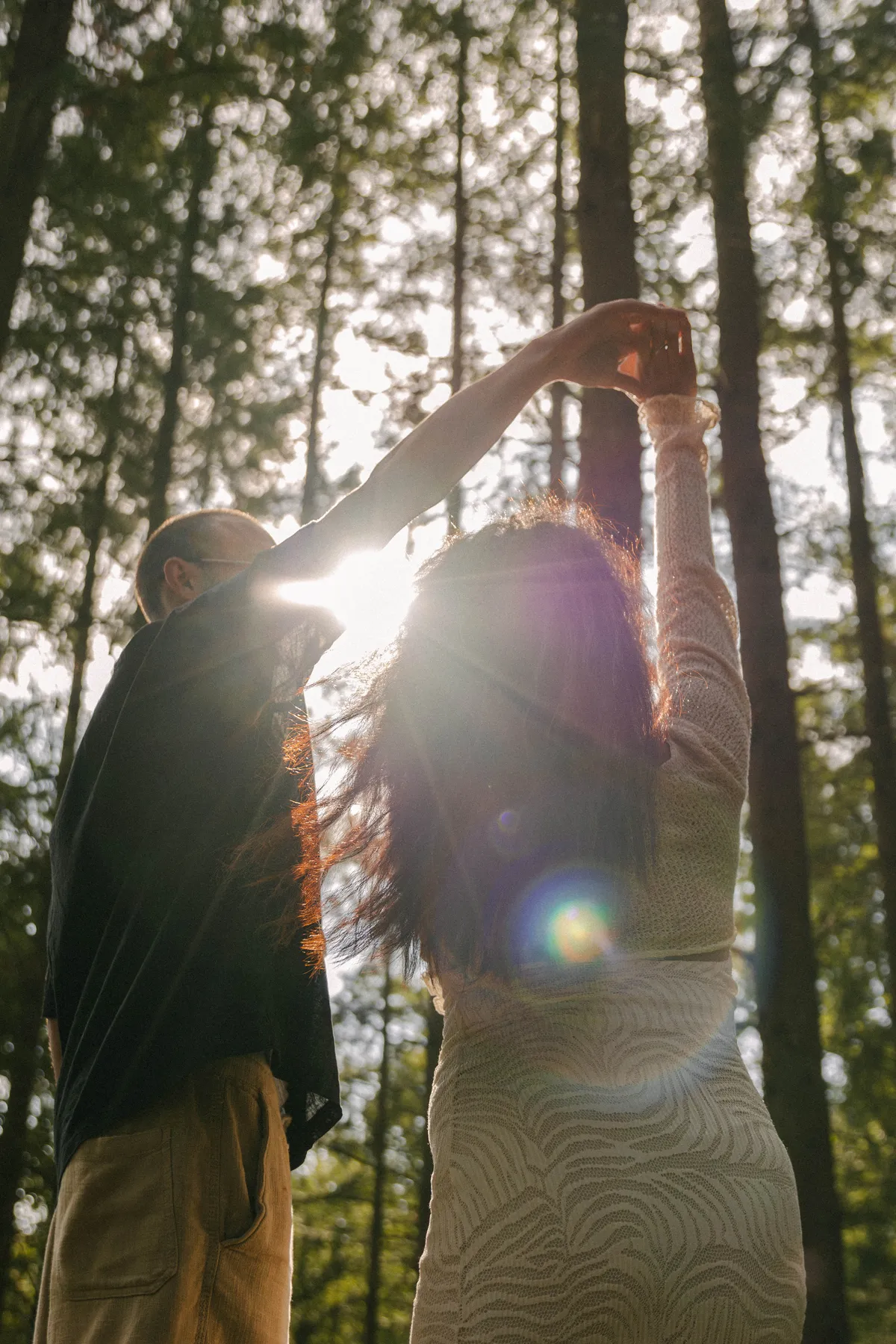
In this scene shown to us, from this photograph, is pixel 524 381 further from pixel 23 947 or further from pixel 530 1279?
pixel 23 947

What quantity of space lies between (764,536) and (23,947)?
295 inches

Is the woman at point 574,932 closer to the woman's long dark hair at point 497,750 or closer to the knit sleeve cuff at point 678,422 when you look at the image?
the woman's long dark hair at point 497,750

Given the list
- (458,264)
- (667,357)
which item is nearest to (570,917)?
(667,357)

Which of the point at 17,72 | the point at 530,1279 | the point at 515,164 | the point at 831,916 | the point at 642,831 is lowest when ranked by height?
the point at 530,1279

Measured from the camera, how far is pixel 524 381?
6.60 ft

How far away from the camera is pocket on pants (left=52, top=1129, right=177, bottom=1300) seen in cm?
187

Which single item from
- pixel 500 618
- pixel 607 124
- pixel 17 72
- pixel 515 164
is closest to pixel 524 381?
pixel 500 618

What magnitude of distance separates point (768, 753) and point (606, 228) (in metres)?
4.52

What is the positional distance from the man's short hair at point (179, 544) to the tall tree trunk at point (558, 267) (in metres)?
6.15

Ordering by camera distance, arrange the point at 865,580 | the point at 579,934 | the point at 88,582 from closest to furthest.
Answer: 1. the point at 579,934
2. the point at 865,580
3. the point at 88,582

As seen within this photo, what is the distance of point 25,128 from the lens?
5480 millimetres

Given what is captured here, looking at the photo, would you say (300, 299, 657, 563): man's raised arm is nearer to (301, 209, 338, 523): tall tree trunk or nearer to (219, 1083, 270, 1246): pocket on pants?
(219, 1083, 270, 1246): pocket on pants

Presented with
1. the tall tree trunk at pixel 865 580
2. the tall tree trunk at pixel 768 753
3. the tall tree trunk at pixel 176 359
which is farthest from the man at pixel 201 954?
the tall tree trunk at pixel 176 359

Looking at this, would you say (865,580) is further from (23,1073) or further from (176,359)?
(23,1073)
